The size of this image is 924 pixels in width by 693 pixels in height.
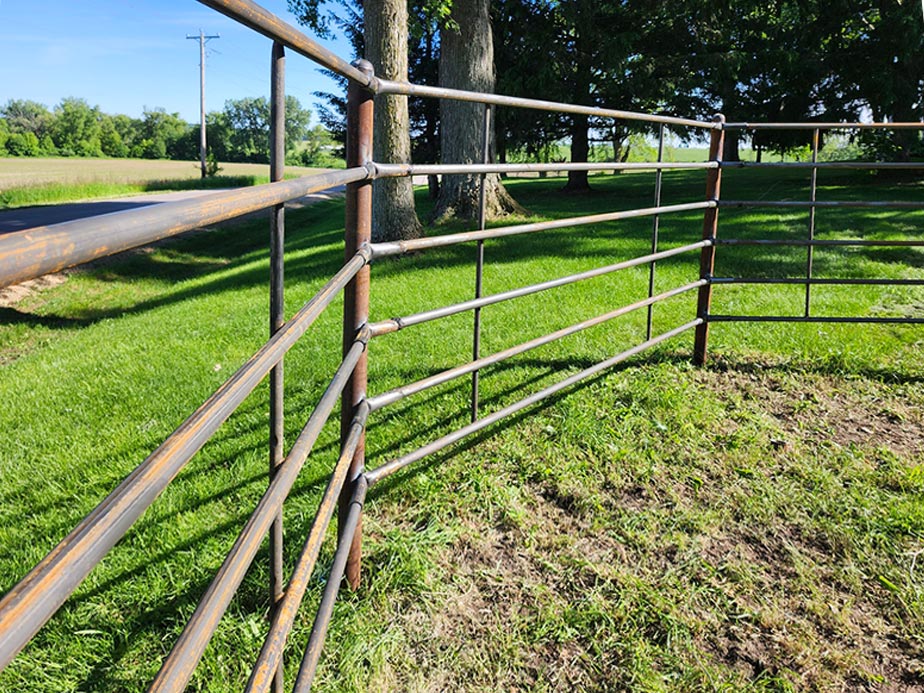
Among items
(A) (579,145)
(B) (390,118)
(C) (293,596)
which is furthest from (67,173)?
(C) (293,596)

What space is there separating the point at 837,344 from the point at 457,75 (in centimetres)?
817

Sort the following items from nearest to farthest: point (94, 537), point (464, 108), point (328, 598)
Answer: point (94, 537) → point (328, 598) → point (464, 108)

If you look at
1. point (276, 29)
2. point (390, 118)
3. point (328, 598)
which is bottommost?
point (328, 598)

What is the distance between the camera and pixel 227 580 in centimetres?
119

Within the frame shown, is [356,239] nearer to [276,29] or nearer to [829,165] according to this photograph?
[276,29]

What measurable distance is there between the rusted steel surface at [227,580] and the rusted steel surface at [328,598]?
1.88 feet

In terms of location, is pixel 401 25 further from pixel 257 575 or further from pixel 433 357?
pixel 257 575

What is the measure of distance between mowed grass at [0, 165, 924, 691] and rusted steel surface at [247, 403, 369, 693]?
0.60 metres

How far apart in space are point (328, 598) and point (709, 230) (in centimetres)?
406

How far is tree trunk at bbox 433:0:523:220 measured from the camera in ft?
37.3

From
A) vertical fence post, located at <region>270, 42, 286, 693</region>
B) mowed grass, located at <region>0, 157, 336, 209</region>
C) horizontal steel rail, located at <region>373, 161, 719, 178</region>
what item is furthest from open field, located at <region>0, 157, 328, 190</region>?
vertical fence post, located at <region>270, 42, 286, 693</region>

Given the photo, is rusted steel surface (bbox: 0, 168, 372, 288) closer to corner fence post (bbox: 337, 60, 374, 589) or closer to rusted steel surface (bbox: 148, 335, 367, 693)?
rusted steel surface (bbox: 148, 335, 367, 693)

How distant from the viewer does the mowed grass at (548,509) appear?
95.7 inches

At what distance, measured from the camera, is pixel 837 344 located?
18.2 ft
